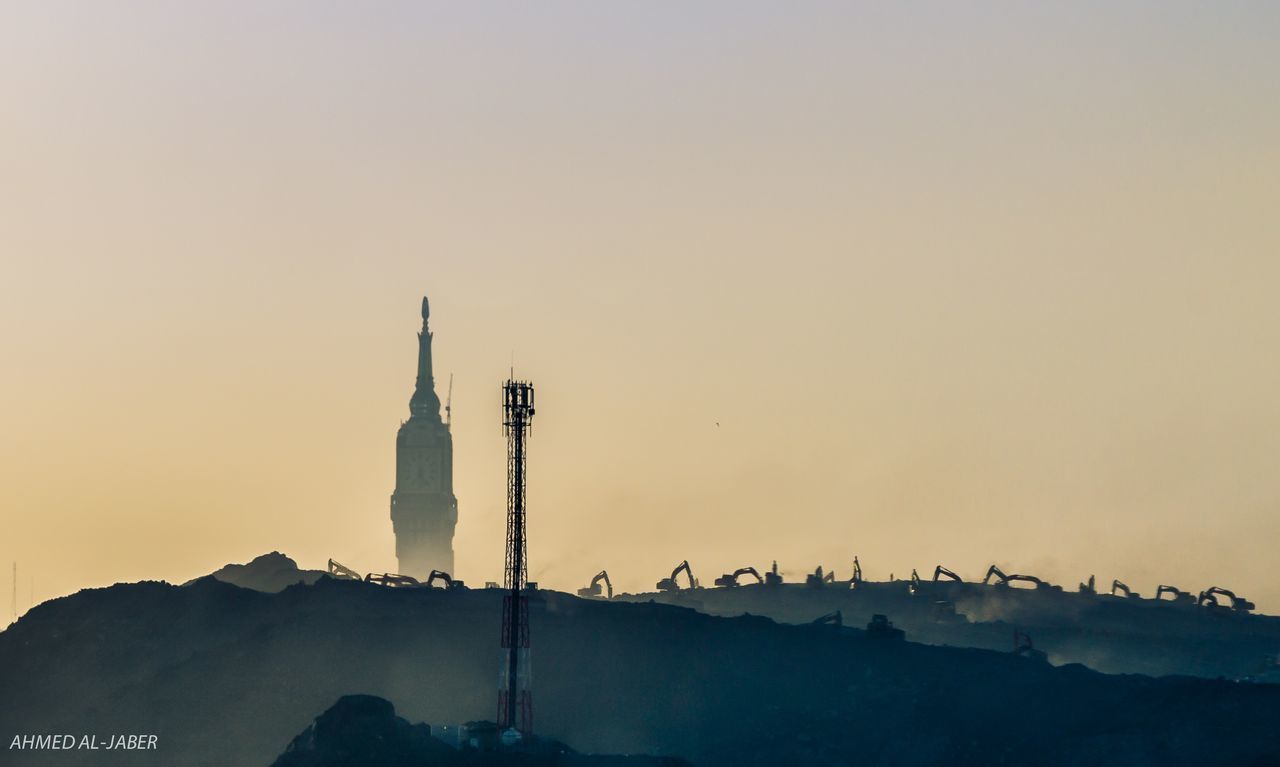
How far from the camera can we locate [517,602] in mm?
199750

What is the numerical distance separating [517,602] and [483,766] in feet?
41.9

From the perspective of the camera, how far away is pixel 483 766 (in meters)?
200
